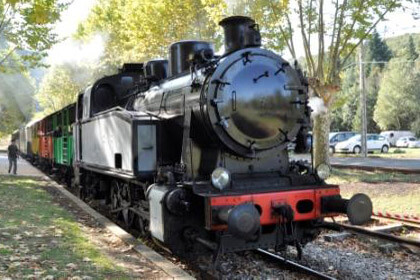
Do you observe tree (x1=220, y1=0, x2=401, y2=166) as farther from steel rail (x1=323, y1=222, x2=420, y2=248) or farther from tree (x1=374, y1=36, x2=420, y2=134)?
tree (x1=374, y1=36, x2=420, y2=134)

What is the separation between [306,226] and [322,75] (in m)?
9.97

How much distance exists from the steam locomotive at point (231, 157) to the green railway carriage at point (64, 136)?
23.1ft

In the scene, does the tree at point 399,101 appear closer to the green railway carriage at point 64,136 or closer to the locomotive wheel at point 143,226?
the green railway carriage at point 64,136

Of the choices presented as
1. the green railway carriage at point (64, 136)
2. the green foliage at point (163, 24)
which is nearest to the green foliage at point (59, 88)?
the green foliage at point (163, 24)

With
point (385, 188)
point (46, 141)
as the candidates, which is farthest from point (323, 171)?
point (46, 141)

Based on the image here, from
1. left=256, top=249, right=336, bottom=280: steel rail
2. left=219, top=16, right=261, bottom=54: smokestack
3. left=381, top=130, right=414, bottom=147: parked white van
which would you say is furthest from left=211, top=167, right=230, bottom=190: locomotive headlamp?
left=381, top=130, right=414, bottom=147: parked white van

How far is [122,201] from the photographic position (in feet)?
28.6

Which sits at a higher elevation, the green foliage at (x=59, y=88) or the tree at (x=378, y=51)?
the tree at (x=378, y=51)

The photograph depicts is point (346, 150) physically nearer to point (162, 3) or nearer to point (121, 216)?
point (162, 3)

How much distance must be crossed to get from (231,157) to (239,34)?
1.66m

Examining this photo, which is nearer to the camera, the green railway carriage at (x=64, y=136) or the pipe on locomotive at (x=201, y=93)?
the pipe on locomotive at (x=201, y=93)

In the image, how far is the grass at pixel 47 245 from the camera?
5.62 m

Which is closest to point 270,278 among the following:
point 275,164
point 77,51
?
point 275,164

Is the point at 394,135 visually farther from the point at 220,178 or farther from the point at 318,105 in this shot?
the point at 220,178
